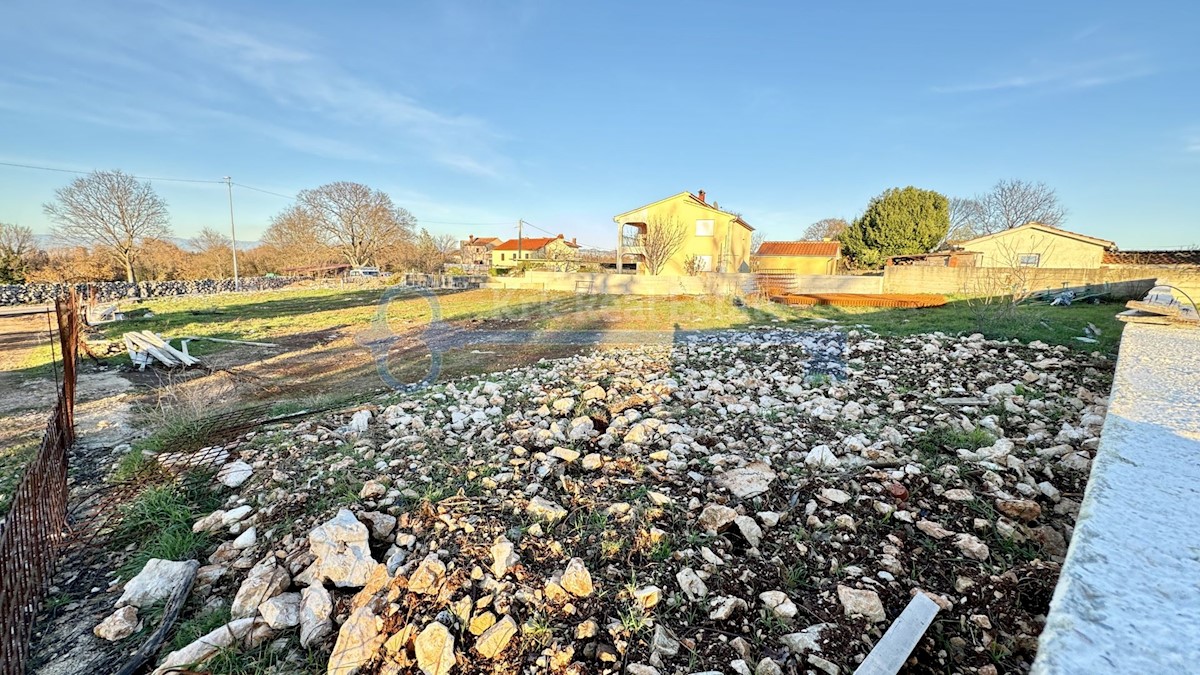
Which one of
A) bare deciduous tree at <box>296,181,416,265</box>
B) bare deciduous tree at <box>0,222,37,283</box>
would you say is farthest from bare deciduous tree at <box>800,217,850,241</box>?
bare deciduous tree at <box>0,222,37,283</box>

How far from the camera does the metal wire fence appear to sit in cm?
174

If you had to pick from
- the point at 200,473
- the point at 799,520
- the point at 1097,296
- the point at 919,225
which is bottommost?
the point at 200,473

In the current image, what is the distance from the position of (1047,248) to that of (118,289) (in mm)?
43478

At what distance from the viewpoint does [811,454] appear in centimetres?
290

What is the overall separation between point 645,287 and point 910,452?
52.1ft


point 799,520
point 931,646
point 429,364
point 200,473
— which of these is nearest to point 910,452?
point 799,520

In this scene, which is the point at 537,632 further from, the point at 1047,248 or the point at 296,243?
the point at 296,243

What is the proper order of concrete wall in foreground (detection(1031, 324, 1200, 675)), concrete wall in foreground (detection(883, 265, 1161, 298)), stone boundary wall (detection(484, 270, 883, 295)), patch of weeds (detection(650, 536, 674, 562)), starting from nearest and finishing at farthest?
concrete wall in foreground (detection(1031, 324, 1200, 675)), patch of weeds (detection(650, 536, 674, 562)), concrete wall in foreground (detection(883, 265, 1161, 298)), stone boundary wall (detection(484, 270, 883, 295))

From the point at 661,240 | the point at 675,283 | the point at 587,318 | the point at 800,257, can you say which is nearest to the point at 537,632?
the point at 587,318

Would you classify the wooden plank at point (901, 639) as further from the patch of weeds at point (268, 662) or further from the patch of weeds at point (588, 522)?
the patch of weeds at point (268, 662)

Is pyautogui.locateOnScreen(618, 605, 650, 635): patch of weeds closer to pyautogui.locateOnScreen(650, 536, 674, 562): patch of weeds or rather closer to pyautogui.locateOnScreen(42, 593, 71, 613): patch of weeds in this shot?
pyautogui.locateOnScreen(650, 536, 674, 562): patch of weeds

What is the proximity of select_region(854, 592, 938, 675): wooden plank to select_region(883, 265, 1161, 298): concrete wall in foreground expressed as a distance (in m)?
9.36

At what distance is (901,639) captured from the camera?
1.54 meters

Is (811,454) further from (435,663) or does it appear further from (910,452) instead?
(435,663)
